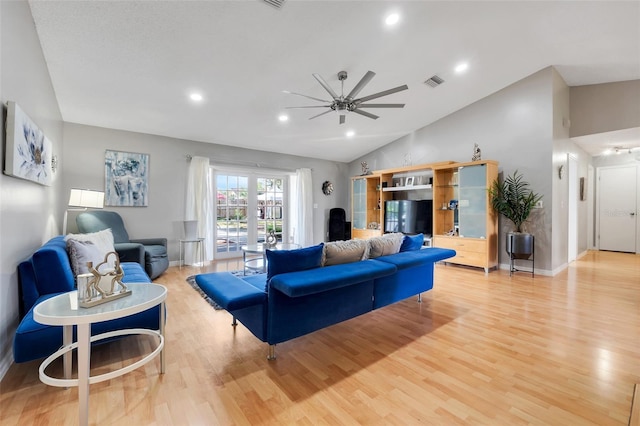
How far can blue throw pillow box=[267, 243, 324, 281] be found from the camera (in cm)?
210

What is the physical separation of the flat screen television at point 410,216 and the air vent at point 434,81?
2.25m

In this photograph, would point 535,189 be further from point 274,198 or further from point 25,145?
point 25,145

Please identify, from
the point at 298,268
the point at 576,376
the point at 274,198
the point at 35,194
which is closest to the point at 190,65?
the point at 35,194

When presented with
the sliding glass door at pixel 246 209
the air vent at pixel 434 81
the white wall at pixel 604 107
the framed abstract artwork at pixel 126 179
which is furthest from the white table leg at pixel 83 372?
the white wall at pixel 604 107

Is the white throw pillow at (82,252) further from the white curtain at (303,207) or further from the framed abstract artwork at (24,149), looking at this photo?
the white curtain at (303,207)

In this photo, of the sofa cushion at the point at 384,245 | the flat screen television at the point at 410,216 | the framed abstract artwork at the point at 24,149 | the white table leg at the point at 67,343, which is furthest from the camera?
the flat screen television at the point at 410,216

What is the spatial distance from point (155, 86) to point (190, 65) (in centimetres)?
69

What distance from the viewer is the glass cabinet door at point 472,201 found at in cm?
487

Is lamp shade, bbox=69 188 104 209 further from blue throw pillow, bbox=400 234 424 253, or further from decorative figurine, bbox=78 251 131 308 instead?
blue throw pillow, bbox=400 234 424 253

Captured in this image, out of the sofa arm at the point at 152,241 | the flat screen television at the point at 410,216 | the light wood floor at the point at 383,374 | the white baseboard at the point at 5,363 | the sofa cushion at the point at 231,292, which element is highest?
the flat screen television at the point at 410,216

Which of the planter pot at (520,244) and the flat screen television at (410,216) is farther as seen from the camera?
the flat screen television at (410,216)

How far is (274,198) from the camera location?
684 centimetres

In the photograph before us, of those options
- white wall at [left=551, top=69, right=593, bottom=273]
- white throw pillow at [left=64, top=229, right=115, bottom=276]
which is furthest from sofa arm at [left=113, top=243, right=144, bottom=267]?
white wall at [left=551, top=69, right=593, bottom=273]

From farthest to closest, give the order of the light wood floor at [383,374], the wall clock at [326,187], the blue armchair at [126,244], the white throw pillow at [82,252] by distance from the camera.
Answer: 1. the wall clock at [326,187]
2. the blue armchair at [126,244]
3. the white throw pillow at [82,252]
4. the light wood floor at [383,374]
